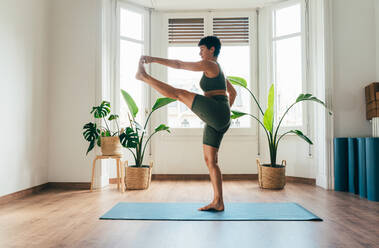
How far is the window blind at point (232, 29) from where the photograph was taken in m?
4.43

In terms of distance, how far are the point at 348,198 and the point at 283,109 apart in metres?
1.57

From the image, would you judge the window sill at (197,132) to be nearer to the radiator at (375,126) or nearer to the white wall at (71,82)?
the white wall at (71,82)

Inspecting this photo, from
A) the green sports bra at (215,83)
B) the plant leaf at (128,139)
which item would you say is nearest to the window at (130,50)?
the plant leaf at (128,139)

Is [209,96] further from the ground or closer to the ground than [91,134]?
further from the ground

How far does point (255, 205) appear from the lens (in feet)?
8.33

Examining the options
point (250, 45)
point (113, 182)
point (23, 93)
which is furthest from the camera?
point (250, 45)

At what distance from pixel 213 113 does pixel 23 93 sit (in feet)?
7.08

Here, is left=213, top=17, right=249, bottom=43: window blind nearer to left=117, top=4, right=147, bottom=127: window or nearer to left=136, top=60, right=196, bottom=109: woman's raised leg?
left=117, top=4, right=147, bottom=127: window

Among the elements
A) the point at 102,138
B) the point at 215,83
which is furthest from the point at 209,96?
the point at 102,138

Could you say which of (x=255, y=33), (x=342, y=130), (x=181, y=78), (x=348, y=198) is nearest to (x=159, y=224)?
(x=348, y=198)

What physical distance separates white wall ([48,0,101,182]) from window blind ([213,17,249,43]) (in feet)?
5.91

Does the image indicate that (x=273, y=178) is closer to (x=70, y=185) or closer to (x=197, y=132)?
(x=197, y=132)

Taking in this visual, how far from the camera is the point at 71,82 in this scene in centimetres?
355

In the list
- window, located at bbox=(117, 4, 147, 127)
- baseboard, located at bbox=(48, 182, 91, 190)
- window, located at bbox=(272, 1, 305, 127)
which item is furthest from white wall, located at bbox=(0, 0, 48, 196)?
window, located at bbox=(272, 1, 305, 127)
